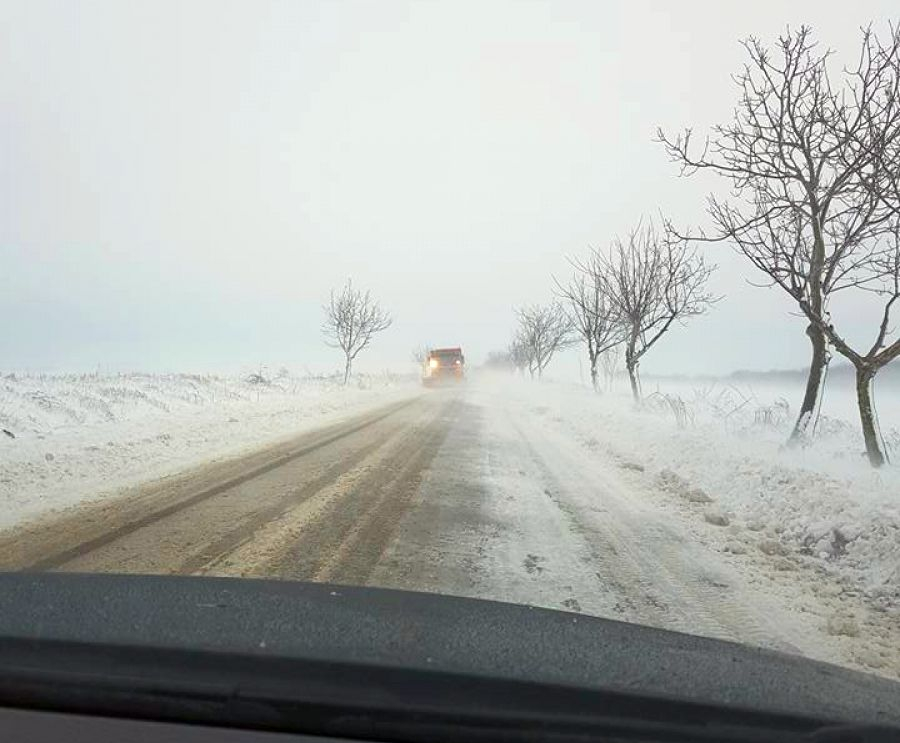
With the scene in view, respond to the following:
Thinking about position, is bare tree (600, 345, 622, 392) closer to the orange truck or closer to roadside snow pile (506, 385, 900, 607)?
the orange truck

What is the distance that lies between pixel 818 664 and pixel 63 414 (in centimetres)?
1418

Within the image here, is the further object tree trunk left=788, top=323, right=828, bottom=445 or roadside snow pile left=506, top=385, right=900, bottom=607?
tree trunk left=788, top=323, right=828, bottom=445

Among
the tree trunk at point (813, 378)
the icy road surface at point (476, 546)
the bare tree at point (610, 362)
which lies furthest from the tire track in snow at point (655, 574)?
the bare tree at point (610, 362)

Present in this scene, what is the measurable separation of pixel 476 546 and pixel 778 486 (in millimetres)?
4083

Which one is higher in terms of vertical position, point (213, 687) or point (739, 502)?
point (213, 687)

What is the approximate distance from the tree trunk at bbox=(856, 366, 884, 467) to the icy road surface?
301 cm

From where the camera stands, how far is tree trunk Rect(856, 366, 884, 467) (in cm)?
852

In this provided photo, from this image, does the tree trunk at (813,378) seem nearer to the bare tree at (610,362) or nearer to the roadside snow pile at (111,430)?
the roadside snow pile at (111,430)

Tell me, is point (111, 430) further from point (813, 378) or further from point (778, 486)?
point (813, 378)

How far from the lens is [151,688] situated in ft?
5.90

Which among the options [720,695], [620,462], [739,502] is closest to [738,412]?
[620,462]

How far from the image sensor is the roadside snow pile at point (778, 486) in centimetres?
532

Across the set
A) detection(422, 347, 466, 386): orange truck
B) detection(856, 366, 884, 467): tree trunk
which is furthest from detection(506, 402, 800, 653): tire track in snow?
detection(422, 347, 466, 386): orange truck

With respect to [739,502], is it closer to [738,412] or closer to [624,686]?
[624,686]
